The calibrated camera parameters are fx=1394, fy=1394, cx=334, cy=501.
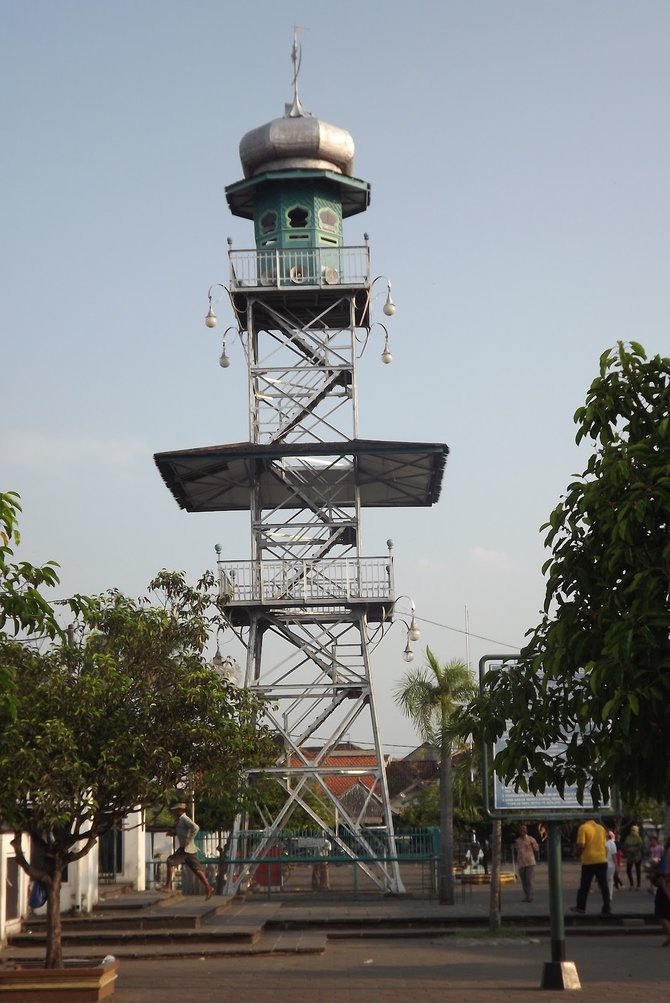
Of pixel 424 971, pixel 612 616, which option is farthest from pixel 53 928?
pixel 612 616

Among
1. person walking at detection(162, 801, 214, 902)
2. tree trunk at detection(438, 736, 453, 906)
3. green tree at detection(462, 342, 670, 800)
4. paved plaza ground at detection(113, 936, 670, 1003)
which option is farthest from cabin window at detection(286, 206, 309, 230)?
green tree at detection(462, 342, 670, 800)

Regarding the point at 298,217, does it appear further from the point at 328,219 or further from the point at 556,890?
the point at 556,890

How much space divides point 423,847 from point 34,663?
1861cm

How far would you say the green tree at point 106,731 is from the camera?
15.7 metres

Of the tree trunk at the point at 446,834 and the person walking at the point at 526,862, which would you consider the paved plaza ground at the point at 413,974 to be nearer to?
the person walking at the point at 526,862

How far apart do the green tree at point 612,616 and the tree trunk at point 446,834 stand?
18.7m

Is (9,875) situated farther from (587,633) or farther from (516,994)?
(587,633)

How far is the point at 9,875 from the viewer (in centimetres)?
2241

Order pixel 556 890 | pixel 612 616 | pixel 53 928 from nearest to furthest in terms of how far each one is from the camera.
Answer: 1. pixel 612 616
2. pixel 556 890
3. pixel 53 928

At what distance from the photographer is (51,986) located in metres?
14.8

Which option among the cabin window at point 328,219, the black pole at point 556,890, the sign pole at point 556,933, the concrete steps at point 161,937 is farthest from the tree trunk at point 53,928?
the cabin window at point 328,219

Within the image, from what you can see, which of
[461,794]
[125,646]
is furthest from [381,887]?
[125,646]

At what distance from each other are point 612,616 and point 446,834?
20.8 metres

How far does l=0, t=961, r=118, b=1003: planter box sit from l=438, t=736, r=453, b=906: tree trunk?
48.4ft
